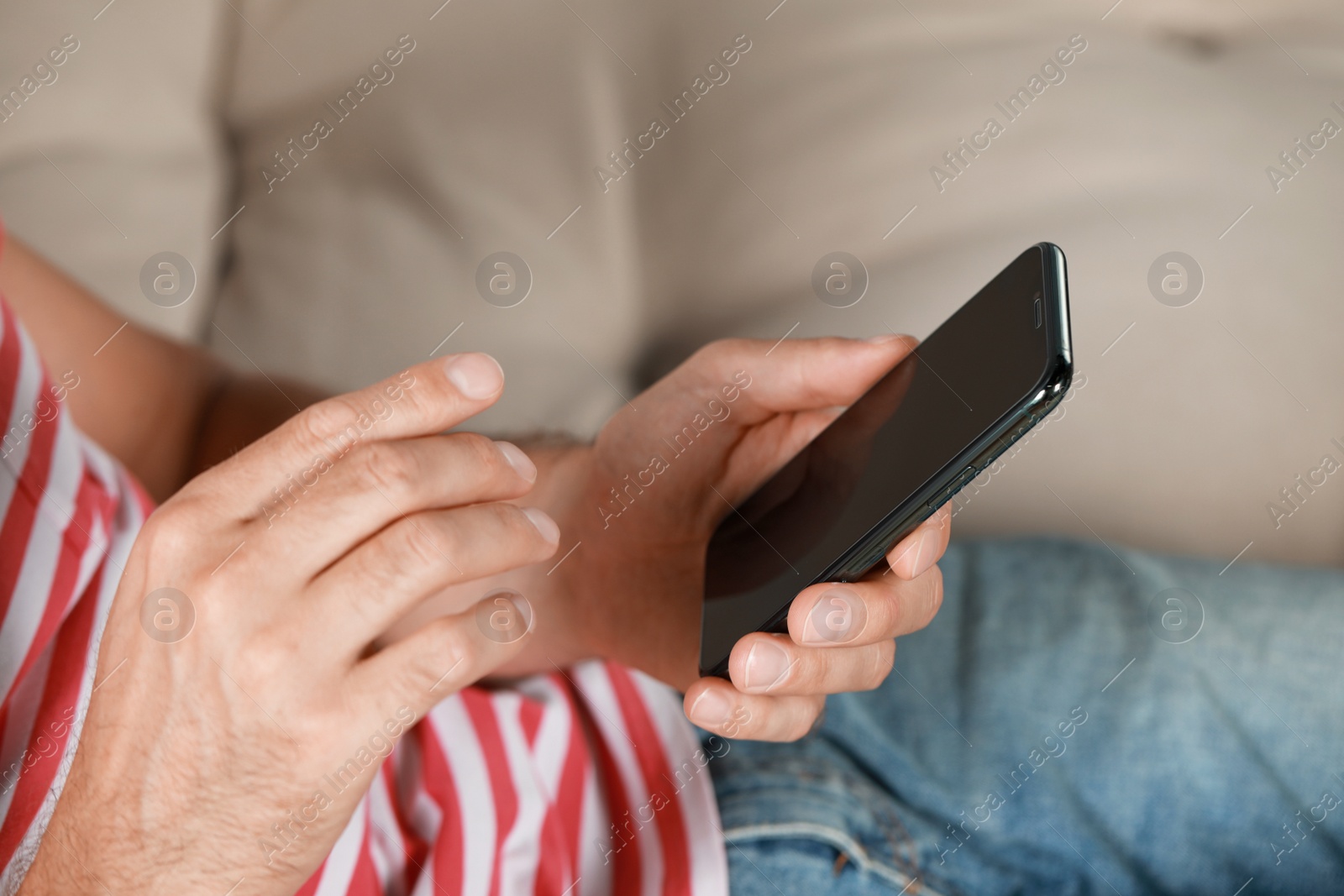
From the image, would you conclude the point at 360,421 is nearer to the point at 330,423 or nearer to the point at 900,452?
the point at 330,423

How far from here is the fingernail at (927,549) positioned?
15.3 inches

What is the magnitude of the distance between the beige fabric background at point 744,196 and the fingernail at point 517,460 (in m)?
0.38

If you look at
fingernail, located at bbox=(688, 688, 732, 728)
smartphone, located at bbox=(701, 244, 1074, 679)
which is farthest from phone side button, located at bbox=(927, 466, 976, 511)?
fingernail, located at bbox=(688, 688, 732, 728)

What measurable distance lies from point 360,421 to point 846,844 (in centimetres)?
32

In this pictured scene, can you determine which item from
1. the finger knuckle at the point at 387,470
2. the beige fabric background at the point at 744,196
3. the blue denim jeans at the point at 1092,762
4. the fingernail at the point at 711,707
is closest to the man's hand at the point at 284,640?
the finger knuckle at the point at 387,470

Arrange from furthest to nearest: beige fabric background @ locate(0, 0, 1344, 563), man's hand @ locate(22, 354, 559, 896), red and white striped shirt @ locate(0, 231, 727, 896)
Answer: beige fabric background @ locate(0, 0, 1344, 563) → red and white striped shirt @ locate(0, 231, 727, 896) → man's hand @ locate(22, 354, 559, 896)

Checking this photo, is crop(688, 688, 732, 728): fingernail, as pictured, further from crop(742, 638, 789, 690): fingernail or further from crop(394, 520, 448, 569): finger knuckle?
crop(394, 520, 448, 569): finger knuckle

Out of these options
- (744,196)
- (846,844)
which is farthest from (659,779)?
(744,196)

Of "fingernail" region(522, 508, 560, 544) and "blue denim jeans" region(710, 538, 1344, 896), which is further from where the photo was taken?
"blue denim jeans" region(710, 538, 1344, 896)

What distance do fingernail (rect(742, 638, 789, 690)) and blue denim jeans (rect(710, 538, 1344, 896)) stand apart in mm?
109

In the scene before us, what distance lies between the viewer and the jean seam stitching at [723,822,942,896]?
443mm

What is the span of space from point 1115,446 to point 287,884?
0.64m

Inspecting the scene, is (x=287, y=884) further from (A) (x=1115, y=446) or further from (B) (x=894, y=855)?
(A) (x=1115, y=446)

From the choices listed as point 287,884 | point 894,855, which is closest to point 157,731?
point 287,884
